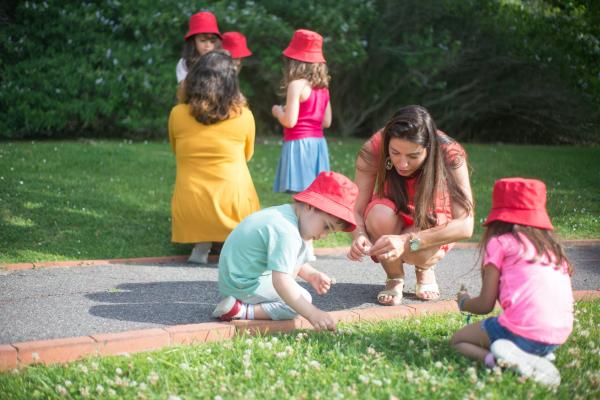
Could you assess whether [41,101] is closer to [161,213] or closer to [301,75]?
[161,213]

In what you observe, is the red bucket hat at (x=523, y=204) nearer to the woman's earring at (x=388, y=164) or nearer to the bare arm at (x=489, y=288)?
the bare arm at (x=489, y=288)

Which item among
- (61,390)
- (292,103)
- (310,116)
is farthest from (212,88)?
(61,390)

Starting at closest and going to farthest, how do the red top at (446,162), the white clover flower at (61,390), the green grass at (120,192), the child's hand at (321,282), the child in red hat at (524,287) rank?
the white clover flower at (61,390) < the child in red hat at (524,287) < the child's hand at (321,282) < the red top at (446,162) < the green grass at (120,192)

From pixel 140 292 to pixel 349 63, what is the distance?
835 cm

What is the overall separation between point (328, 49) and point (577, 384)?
962 cm

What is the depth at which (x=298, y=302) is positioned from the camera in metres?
4.04

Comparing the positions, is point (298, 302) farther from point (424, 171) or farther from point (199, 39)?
point (199, 39)

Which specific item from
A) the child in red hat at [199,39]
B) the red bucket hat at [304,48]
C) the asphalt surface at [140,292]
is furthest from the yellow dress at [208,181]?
the child in red hat at [199,39]

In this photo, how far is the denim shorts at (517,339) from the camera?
3.54m

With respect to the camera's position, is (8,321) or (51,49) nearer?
(8,321)

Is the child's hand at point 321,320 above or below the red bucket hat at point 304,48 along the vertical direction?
below

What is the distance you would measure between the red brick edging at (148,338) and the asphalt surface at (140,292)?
0.81 ft

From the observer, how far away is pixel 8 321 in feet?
14.2

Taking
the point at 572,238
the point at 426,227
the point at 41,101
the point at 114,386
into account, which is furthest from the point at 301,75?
the point at 41,101
